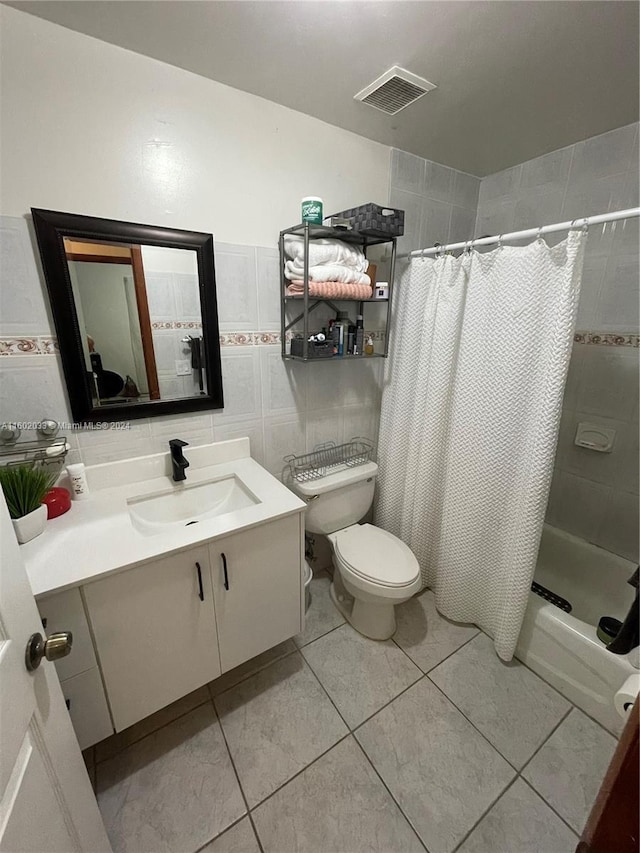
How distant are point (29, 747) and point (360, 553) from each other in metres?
1.21

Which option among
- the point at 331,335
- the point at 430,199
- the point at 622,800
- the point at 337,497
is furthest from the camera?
the point at 430,199

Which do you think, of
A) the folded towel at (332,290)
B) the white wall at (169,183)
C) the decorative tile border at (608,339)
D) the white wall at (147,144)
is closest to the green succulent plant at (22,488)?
the white wall at (169,183)

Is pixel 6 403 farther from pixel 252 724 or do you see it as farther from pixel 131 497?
pixel 252 724

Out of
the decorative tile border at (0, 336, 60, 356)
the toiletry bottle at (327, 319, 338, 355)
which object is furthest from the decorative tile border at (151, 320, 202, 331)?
the toiletry bottle at (327, 319, 338, 355)

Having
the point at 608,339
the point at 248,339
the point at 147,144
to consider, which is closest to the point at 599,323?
the point at 608,339

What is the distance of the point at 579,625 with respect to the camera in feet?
4.41

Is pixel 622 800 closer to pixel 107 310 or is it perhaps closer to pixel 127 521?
pixel 127 521

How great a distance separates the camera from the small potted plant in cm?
97

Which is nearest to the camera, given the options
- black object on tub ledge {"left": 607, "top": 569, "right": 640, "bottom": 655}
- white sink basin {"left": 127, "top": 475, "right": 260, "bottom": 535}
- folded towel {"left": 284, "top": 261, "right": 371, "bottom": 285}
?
black object on tub ledge {"left": 607, "top": 569, "right": 640, "bottom": 655}

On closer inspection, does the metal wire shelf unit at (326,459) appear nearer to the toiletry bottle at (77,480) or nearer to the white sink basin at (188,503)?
the white sink basin at (188,503)

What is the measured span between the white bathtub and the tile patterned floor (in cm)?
8

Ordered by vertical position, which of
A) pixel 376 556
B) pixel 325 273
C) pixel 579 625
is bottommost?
pixel 579 625

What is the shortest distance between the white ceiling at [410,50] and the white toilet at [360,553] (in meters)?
1.50

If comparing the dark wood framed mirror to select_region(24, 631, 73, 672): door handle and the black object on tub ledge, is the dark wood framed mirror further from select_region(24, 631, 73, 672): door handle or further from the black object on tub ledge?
the black object on tub ledge
